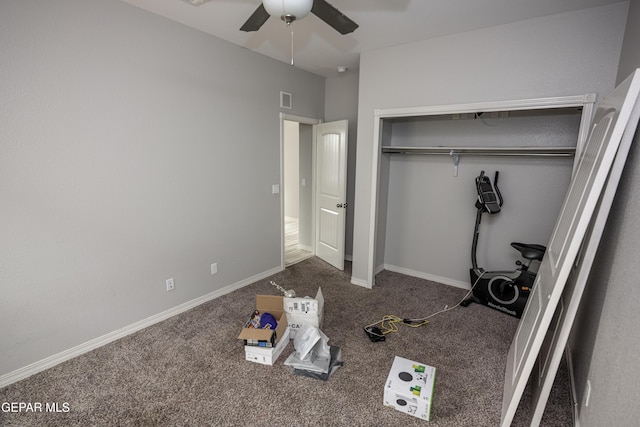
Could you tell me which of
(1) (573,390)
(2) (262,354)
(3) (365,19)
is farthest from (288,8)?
(1) (573,390)

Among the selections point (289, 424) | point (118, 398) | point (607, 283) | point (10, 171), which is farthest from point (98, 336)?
point (607, 283)

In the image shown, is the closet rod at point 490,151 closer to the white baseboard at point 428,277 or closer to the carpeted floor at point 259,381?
the white baseboard at point 428,277

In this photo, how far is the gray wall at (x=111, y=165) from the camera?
1996 mm

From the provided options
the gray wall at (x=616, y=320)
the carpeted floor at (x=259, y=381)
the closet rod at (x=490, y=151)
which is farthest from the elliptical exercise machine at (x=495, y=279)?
the gray wall at (x=616, y=320)

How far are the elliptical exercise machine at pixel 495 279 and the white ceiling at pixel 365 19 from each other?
1.47m

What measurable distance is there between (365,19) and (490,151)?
179 cm

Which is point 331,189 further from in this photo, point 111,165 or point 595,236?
point 595,236

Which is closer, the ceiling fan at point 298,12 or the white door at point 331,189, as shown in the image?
the ceiling fan at point 298,12

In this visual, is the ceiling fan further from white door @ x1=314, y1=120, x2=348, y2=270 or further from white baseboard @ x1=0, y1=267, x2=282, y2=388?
white baseboard @ x1=0, y1=267, x2=282, y2=388

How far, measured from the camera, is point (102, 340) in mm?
2473

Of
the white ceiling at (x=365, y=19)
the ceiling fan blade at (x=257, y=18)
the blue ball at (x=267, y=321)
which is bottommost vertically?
the blue ball at (x=267, y=321)

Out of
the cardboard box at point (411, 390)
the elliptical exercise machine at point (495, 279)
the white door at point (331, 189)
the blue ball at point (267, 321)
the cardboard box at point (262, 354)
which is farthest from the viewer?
the white door at point (331, 189)

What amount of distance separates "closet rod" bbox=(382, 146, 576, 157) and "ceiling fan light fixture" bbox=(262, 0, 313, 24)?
7.37 feet

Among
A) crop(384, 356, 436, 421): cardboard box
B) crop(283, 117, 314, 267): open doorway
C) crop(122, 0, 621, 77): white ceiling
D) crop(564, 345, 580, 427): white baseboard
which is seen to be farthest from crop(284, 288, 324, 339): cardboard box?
crop(122, 0, 621, 77): white ceiling
